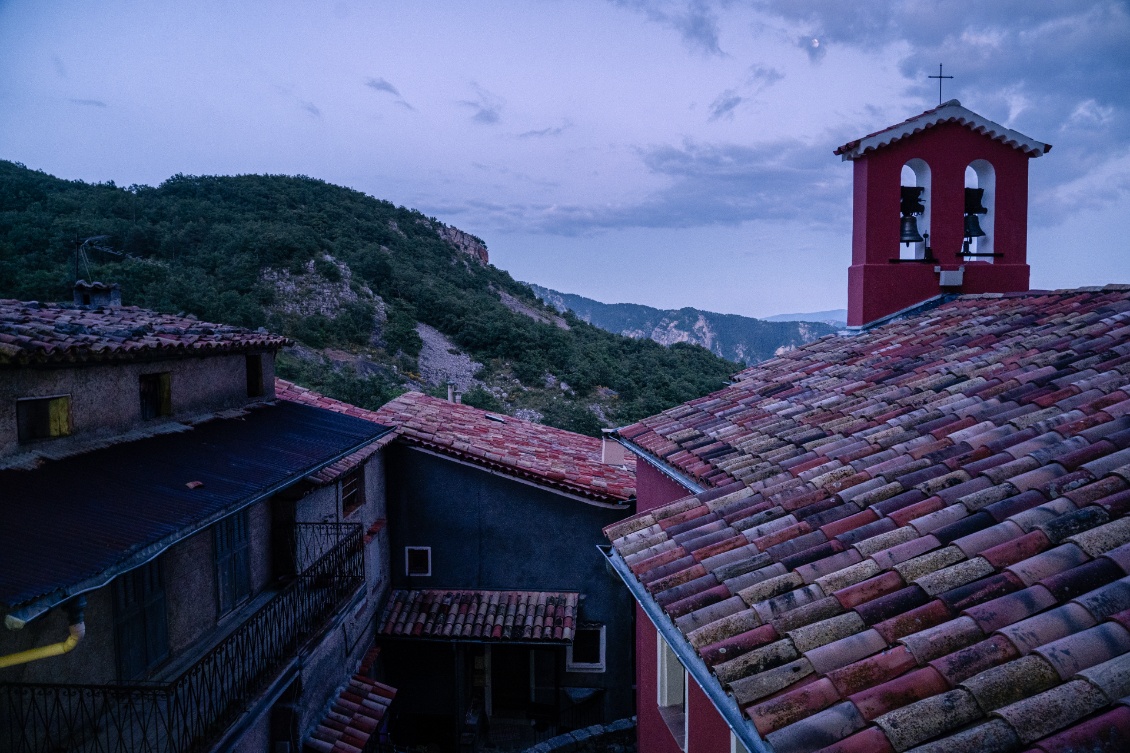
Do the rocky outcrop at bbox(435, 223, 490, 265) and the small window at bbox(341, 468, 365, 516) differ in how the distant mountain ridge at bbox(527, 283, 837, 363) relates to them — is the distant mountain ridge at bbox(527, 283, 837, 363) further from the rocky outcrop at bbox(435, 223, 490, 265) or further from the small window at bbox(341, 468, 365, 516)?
the small window at bbox(341, 468, 365, 516)

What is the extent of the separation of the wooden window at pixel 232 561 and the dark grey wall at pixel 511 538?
5.17 meters

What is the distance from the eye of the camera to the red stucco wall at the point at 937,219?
9.83 m

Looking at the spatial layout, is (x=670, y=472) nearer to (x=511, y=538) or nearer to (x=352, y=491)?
(x=352, y=491)

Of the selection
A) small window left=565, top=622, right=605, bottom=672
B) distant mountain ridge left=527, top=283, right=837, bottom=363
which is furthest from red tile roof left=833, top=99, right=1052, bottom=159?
distant mountain ridge left=527, top=283, right=837, bottom=363

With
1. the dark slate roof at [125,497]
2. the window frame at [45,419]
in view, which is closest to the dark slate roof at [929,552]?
the dark slate roof at [125,497]

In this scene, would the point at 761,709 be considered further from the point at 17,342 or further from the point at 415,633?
the point at 415,633

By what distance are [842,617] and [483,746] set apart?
12.1 metres

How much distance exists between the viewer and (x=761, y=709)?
8.49 feet

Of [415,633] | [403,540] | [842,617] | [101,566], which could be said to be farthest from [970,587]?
[403,540]

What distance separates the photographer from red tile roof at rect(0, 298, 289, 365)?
19.4 feet

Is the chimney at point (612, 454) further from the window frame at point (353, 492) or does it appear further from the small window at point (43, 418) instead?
the small window at point (43, 418)

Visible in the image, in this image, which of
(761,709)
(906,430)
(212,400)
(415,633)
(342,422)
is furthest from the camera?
(415,633)

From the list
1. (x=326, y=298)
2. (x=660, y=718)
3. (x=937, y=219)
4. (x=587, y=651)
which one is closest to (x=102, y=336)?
(x=660, y=718)

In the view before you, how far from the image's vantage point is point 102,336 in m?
7.06
